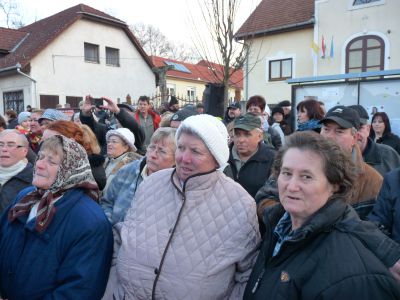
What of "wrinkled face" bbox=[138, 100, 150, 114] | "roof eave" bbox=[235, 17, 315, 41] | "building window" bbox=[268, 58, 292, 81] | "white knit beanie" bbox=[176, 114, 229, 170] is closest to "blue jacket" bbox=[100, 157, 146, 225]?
"white knit beanie" bbox=[176, 114, 229, 170]

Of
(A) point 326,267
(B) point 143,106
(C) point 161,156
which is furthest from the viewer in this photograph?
(B) point 143,106

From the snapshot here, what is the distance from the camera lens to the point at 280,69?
20.0 metres

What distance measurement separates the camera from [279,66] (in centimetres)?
2006

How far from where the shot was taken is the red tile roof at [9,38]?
20344 millimetres

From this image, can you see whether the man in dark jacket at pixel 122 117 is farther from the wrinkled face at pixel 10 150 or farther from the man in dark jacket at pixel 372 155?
the man in dark jacket at pixel 372 155

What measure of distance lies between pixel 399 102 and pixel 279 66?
44.3 feet

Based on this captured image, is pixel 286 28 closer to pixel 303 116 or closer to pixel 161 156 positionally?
pixel 303 116

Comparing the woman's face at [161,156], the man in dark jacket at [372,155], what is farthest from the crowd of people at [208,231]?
the man in dark jacket at [372,155]

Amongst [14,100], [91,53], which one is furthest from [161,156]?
[91,53]

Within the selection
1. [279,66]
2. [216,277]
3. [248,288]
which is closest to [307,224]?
[248,288]

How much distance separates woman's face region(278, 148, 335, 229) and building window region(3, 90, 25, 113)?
19.6 meters

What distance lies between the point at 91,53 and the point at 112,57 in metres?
1.45

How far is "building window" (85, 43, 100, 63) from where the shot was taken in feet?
68.4

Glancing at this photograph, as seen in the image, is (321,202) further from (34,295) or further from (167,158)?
(34,295)
